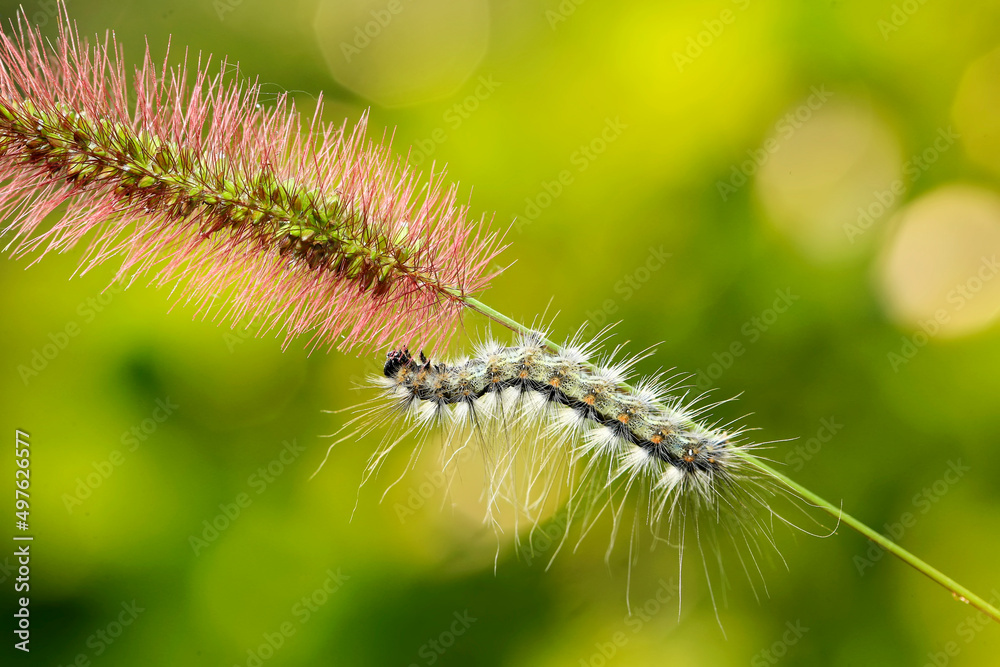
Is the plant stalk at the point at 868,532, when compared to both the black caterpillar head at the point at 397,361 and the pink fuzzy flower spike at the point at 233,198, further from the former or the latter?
the black caterpillar head at the point at 397,361

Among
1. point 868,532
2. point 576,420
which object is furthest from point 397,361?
point 868,532

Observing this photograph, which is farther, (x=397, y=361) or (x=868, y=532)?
(x=397, y=361)

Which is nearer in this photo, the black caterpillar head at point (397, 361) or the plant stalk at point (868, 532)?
the plant stalk at point (868, 532)

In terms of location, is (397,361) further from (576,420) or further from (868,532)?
(868,532)

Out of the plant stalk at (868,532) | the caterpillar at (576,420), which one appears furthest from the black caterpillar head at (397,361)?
the plant stalk at (868,532)

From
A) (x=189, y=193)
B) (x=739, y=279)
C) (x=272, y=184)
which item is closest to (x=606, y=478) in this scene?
(x=272, y=184)

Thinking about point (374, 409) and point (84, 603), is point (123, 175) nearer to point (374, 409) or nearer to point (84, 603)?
point (374, 409)
